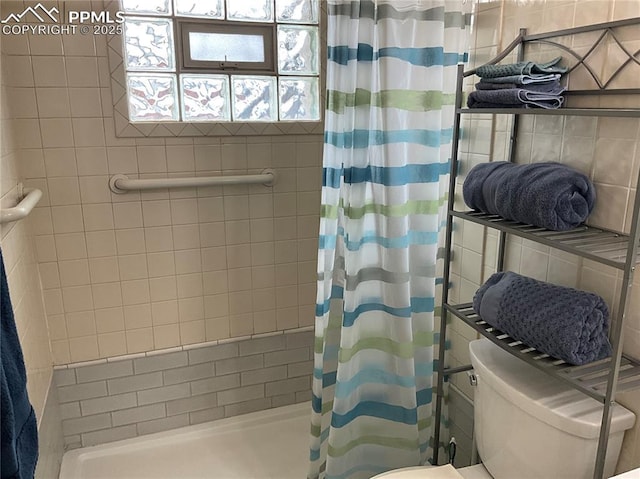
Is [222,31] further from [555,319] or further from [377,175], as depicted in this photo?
[555,319]

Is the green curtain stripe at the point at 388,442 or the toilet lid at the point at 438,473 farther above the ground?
the toilet lid at the point at 438,473

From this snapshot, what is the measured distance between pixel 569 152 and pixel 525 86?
0.23 meters

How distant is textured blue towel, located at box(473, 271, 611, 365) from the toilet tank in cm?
12

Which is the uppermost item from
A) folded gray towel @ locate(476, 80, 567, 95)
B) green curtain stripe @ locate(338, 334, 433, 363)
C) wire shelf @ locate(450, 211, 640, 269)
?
folded gray towel @ locate(476, 80, 567, 95)

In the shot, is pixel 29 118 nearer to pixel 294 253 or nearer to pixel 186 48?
pixel 186 48

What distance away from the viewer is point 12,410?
933 millimetres

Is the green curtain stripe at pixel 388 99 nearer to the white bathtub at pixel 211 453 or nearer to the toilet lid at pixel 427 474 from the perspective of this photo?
the toilet lid at pixel 427 474

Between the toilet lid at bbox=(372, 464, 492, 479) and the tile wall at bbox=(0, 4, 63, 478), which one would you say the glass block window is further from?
the toilet lid at bbox=(372, 464, 492, 479)

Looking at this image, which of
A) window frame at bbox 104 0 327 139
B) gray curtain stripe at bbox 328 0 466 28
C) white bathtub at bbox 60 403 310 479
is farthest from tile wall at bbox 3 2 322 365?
gray curtain stripe at bbox 328 0 466 28

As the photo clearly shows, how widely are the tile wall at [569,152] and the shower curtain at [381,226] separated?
0.12m

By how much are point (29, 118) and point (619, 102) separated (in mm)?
1882

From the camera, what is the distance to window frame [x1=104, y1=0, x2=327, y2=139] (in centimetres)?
189

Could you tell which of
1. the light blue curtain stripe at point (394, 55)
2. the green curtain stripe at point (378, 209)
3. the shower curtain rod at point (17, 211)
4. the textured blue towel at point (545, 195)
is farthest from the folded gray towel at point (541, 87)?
the shower curtain rod at point (17, 211)

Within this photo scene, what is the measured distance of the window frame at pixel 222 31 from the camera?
6.59 feet
